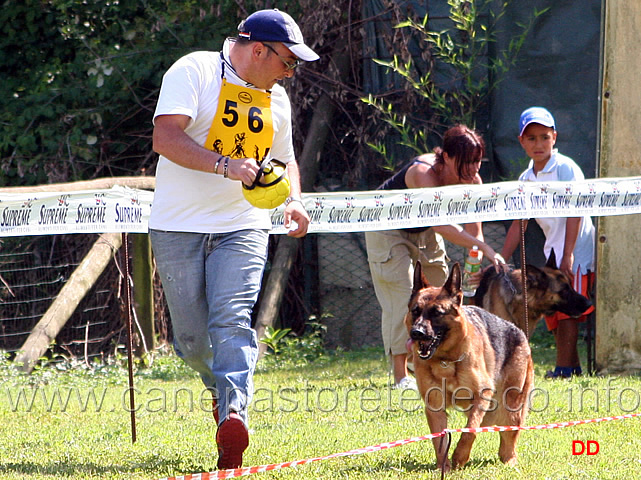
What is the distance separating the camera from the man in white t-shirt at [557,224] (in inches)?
272

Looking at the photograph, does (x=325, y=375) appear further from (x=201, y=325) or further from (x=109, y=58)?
(x=109, y=58)

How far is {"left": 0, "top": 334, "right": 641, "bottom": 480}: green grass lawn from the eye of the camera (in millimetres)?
4051

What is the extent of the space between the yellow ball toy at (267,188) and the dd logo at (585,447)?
1891mm

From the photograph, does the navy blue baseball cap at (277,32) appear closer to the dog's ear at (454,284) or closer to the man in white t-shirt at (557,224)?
the dog's ear at (454,284)

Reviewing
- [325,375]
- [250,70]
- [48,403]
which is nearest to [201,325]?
[250,70]

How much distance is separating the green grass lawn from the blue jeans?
45cm

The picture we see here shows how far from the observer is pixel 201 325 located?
3.93 meters

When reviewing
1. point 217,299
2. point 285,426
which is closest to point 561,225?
point 285,426

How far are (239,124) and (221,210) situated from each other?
388mm

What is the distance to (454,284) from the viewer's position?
4.46 meters

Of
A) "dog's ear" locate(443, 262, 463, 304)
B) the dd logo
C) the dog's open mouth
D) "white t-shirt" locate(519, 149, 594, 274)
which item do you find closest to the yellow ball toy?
→ the dog's open mouth

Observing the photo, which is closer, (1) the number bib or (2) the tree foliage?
(1) the number bib

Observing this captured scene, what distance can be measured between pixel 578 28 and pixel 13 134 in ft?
19.0

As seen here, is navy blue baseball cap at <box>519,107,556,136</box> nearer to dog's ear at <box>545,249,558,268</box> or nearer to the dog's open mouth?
dog's ear at <box>545,249,558,268</box>
